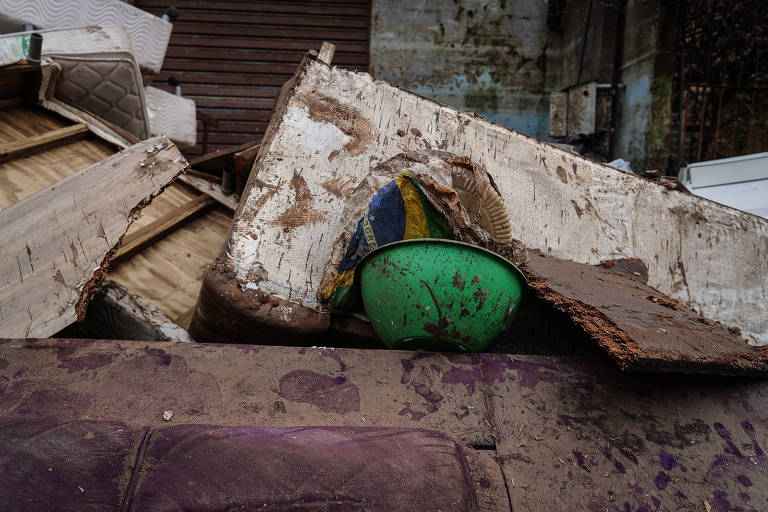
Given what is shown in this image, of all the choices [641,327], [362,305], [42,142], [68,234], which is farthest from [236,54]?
[641,327]

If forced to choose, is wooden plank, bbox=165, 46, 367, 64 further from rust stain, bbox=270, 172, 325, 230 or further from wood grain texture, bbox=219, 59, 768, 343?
rust stain, bbox=270, 172, 325, 230

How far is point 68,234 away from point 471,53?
530cm

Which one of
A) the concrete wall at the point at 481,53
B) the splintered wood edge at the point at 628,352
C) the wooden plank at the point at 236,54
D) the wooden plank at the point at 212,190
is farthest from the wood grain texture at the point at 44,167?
the concrete wall at the point at 481,53

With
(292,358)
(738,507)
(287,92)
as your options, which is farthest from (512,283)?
(287,92)

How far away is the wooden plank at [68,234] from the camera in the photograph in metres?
1.93

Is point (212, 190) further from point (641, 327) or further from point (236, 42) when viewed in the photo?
point (236, 42)

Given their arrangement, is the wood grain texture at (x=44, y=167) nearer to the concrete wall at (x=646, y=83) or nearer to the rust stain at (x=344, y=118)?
the rust stain at (x=344, y=118)

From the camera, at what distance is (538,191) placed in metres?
2.74

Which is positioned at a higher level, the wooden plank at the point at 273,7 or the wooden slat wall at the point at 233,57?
the wooden plank at the point at 273,7

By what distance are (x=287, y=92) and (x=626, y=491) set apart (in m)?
2.15

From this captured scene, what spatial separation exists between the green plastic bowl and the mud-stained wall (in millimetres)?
4956

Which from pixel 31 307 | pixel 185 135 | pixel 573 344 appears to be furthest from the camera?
pixel 185 135

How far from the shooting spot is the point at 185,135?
4.97m

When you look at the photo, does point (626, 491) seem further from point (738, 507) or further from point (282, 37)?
point (282, 37)
